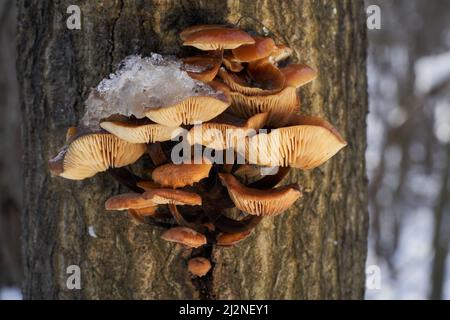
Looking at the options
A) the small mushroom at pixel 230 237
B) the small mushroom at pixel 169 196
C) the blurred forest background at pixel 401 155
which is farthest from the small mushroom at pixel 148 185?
the blurred forest background at pixel 401 155

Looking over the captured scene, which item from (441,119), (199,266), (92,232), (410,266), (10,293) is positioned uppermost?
(92,232)

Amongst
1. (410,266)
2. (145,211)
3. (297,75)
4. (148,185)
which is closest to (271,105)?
(297,75)

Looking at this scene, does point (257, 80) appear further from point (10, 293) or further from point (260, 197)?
point (10, 293)

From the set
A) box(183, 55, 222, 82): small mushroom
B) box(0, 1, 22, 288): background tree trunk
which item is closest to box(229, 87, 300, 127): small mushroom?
box(183, 55, 222, 82): small mushroom

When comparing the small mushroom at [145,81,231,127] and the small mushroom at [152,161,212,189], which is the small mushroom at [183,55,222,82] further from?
the small mushroom at [152,161,212,189]

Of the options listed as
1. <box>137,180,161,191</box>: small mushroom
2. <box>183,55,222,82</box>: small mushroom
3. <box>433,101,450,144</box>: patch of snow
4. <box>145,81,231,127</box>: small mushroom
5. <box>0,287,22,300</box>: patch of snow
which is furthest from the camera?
<box>433,101,450,144</box>: patch of snow
